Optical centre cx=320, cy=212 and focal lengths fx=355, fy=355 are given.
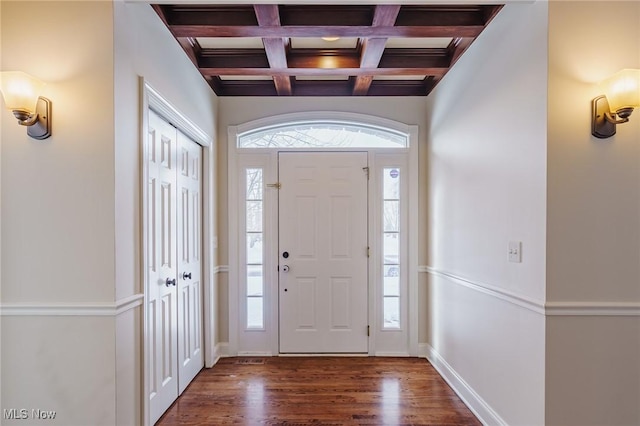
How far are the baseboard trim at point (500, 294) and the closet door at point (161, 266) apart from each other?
215cm

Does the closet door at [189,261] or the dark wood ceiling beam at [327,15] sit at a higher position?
the dark wood ceiling beam at [327,15]

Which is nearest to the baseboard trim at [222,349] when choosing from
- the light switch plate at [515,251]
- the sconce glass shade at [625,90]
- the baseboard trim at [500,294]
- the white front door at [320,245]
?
the white front door at [320,245]

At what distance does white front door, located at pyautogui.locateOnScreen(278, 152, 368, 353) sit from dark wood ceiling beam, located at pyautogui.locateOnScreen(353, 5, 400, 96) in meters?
0.67

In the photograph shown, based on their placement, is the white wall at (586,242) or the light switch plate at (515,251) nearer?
the white wall at (586,242)

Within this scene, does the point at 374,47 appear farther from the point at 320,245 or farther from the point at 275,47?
the point at 320,245

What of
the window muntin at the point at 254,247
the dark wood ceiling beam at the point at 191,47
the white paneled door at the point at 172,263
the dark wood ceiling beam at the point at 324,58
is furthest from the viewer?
the window muntin at the point at 254,247

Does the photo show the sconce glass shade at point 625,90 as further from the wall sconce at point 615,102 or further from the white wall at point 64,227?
the white wall at point 64,227

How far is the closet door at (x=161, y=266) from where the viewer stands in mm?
2285

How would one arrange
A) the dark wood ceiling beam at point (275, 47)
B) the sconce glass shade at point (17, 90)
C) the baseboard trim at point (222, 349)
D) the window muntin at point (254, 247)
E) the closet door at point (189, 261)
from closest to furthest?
the sconce glass shade at point (17, 90), the dark wood ceiling beam at point (275, 47), the closet door at point (189, 261), the baseboard trim at point (222, 349), the window muntin at point (254, 247)

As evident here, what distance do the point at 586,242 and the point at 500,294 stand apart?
57 centimetres

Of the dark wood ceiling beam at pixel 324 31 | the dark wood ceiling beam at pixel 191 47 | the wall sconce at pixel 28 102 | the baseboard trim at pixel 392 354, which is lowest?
the baseboard trim at pixel 392 354

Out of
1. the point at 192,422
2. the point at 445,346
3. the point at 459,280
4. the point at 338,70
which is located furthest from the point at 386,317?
the point at 338,70

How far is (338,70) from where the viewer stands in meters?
3.05

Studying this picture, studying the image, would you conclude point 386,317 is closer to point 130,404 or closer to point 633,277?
point 633,277
